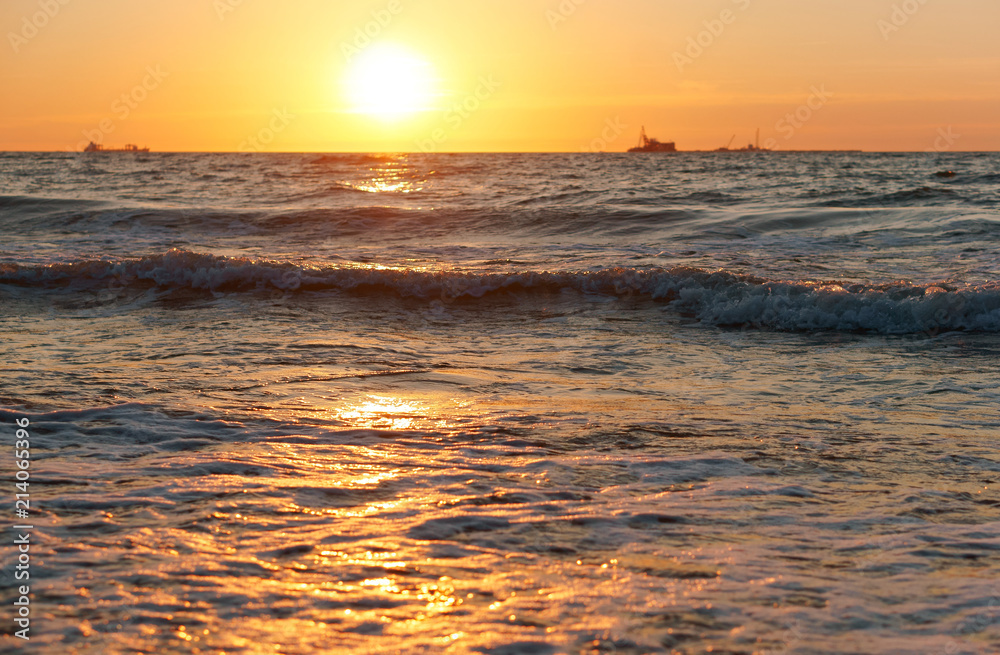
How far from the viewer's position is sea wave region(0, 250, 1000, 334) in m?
8.65

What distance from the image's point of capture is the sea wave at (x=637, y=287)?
8648 millimetres

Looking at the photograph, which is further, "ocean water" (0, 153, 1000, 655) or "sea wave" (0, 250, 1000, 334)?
"sea wave" (0, 250, 1000, 334)

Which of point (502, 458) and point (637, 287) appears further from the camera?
point (637, 287)

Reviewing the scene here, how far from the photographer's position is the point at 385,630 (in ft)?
8.02

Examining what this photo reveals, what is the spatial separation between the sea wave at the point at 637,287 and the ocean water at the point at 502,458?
42mm

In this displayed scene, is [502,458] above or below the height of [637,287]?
below

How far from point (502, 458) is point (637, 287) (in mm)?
6603

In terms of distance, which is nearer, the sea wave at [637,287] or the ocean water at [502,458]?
the ocean water at [502,458]

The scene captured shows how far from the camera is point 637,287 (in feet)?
34.2

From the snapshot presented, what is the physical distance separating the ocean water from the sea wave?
42mm

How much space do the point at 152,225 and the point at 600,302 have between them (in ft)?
39.1

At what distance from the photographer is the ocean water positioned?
2545 millimetres

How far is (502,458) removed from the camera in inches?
163

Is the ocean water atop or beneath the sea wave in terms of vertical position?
beneath
